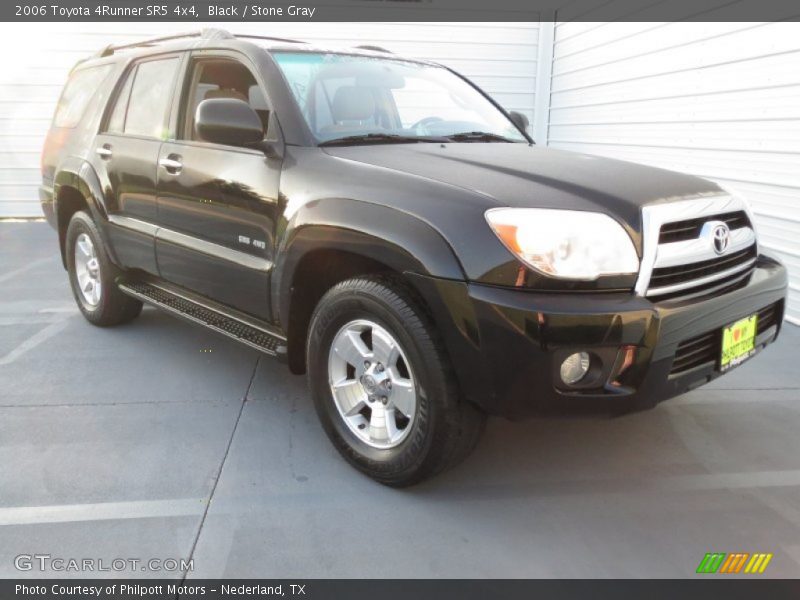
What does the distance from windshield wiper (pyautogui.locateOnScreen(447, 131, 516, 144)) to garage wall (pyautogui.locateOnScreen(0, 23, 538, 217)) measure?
6.56 metres

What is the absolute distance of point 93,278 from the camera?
456 centimetres

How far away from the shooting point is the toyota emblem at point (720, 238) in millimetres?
2424

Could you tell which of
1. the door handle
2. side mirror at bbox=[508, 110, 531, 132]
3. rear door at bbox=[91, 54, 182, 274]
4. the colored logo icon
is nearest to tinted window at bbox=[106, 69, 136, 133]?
rear door at bbox=[91, 54, 182, 274]

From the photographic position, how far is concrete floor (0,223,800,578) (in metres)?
2.24

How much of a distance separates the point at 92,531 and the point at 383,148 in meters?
1.90

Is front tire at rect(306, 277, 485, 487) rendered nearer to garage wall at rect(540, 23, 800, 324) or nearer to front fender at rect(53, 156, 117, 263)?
front fender at rect(53, 156, 117, 263)

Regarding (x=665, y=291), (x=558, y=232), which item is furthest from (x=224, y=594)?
(x=665, y=291)

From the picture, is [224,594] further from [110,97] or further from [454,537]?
[110,97]

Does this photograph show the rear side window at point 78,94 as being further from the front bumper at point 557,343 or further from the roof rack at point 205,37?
the front bumper at point 557,343

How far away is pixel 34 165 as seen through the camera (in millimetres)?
9516

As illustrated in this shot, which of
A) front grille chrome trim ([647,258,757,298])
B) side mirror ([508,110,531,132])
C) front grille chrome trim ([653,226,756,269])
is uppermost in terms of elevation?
side mirror ([508,110,531,132])

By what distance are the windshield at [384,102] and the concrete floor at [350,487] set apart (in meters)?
1.46

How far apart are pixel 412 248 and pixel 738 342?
1322 mm
